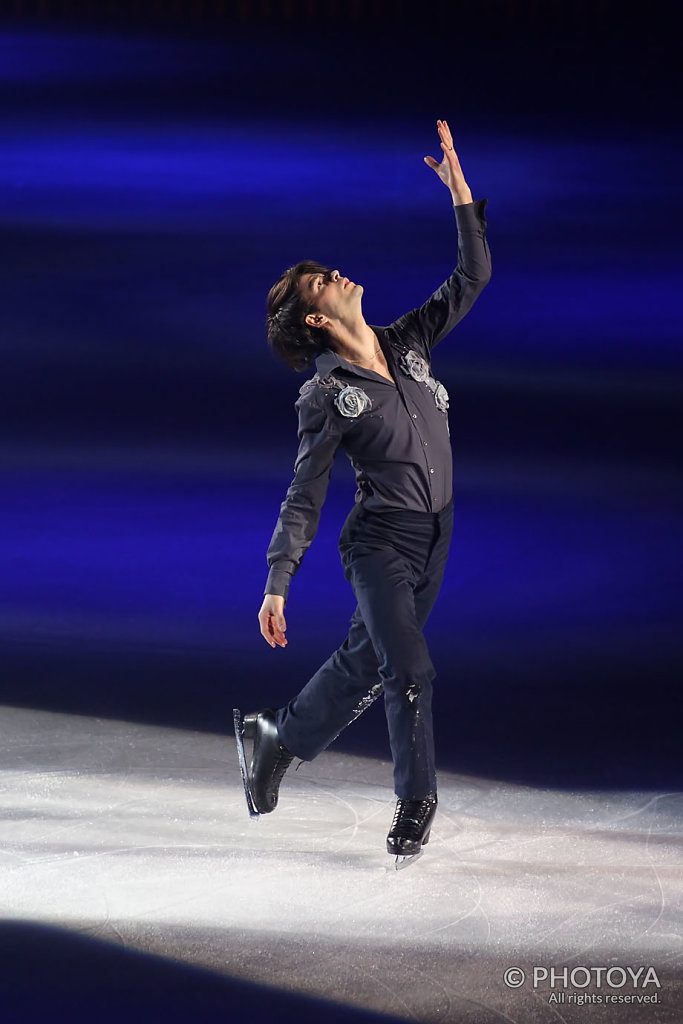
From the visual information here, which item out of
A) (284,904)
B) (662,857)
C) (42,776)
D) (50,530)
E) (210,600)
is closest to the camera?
(284,904)

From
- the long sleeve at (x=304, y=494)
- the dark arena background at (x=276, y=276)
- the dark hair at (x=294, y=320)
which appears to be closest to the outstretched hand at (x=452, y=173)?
the dark hair at (x=294, y=320)

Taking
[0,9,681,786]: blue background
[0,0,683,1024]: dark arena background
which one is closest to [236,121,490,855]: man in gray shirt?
[0,0,683,1024]: dark arena background

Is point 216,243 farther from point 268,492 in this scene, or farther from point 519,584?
point 519,584

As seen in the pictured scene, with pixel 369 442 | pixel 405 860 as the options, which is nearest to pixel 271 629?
pixel 369 442

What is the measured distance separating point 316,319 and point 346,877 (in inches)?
50.1

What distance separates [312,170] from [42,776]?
376 cm

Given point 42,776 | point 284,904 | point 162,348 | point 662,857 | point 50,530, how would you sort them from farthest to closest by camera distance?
point 162,348, point 50,530, point 42,776, point 662,857, point 284,904

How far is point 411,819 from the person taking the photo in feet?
9.80

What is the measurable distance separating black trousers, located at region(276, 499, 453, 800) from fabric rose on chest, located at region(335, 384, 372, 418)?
244 mm

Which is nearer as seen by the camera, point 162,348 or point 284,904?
point 284,904

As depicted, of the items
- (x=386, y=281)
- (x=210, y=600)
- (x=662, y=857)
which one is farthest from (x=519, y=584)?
(x=662, y=857)

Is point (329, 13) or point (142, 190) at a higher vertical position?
point (329, 13)

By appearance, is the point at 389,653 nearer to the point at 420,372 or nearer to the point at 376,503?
the point at 376,503

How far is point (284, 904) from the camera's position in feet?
9.05
